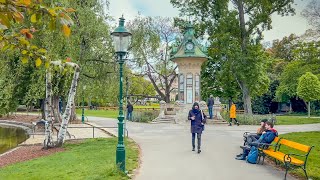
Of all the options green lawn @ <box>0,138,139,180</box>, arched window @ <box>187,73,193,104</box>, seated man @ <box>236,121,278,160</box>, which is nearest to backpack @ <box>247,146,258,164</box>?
seated man @ <box>236,121,278,160</box>

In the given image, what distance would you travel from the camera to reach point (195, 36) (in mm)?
33969

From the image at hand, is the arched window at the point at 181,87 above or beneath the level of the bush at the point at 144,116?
above

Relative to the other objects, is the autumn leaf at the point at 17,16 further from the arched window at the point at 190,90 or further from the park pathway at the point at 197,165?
the arched window at the point at 190,90

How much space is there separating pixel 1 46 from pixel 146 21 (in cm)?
3239

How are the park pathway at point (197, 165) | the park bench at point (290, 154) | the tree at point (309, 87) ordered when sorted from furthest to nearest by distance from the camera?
the tree at point (309, 87) < the park pathway at point (197, 165) < the park bench at point (290, 154)

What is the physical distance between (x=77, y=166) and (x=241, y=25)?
2563 cm

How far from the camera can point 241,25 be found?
32844 millimetres

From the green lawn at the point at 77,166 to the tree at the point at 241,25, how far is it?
738 inches

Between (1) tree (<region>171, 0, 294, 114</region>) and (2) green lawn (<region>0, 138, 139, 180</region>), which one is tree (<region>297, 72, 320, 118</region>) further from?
(2) green lawn (<region>0, 138, 139, 180</region>)

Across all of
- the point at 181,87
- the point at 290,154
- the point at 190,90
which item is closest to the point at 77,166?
the point at 290,154

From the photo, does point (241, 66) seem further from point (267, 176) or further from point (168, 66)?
point (267, 176)

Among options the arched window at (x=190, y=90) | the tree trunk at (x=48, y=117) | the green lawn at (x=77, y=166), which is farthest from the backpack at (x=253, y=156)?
the arched window at (x=190, y=90)

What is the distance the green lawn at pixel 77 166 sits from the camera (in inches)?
372

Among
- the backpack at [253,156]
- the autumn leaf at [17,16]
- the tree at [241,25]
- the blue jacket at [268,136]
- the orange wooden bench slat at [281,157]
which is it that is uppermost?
the tree at [241,25]
